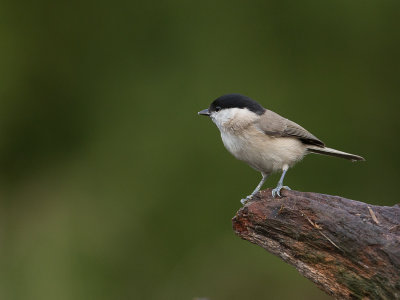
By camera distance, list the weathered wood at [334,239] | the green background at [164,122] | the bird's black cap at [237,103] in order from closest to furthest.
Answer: the weathered wood at [334,239] < the bird's black cap at [237,103] < the green background at [164,122]

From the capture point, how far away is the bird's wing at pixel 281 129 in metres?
3.69

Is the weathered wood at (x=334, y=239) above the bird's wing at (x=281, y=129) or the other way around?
the other way around

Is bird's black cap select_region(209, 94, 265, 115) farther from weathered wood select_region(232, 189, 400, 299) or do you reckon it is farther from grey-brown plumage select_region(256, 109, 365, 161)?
weathered wood select_region(232, 189, 400, 299)

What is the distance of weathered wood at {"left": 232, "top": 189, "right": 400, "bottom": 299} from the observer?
2615 mm

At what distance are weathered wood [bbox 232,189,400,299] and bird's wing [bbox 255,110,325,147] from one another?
2.28 ft

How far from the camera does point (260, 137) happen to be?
3.63 metres

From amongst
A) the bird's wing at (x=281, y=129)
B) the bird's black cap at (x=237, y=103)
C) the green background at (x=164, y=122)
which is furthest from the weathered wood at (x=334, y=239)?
the green background at (x=164, y=122)

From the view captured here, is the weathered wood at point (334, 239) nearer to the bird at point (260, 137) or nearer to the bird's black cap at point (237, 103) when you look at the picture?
the bird at point (260, 137)

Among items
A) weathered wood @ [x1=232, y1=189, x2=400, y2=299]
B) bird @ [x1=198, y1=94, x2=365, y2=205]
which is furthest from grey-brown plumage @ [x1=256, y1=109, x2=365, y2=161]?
weathered wood @ [x1=232, y1=189, x2=400, y2=299]

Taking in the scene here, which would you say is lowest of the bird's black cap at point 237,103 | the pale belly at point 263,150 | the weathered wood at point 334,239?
the weathered wood at point 334,239

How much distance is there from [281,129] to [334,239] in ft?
3.84

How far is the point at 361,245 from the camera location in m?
2.67

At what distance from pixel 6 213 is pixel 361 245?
4736mm

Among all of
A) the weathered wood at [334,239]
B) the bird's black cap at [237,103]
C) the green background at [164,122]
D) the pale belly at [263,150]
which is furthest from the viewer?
the green background at [164,122]
